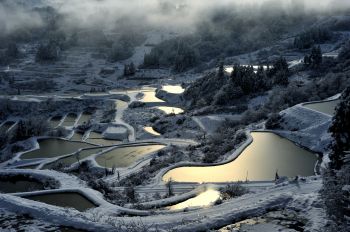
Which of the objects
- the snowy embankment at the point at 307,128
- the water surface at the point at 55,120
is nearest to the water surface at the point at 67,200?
the snowy embankment at the point at 307,128

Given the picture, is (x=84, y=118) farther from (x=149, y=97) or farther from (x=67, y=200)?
(x=67, y=200)

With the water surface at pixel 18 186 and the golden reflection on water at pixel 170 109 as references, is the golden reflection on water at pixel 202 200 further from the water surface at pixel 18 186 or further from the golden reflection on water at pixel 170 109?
the golden reflection on water at pixel 170 109

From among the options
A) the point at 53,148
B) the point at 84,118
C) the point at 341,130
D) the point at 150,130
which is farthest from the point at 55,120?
the point at 341,130

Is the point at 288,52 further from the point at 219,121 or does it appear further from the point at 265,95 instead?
the point at 219,121

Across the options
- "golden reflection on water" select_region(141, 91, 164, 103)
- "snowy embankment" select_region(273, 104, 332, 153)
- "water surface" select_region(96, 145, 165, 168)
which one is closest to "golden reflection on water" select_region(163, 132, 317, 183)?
"snowy embankment" select_region(273, 104, 332, 153)

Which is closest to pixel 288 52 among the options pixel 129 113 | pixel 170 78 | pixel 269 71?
pixel 170 78

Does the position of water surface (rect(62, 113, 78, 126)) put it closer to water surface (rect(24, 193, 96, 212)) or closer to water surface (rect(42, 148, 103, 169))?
water surface (rect(42, 148, 103, 169))

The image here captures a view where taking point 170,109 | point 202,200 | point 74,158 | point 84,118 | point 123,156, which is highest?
point 202,200
